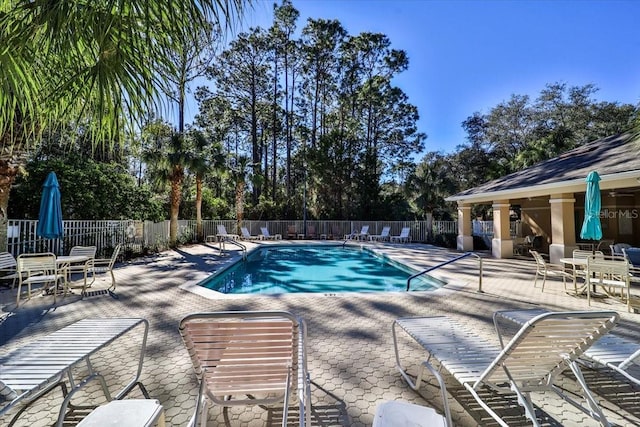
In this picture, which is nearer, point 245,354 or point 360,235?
point 245,354

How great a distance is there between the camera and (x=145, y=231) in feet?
41.1

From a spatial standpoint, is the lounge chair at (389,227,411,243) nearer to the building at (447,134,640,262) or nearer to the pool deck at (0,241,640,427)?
the building at (447,134,640,262)

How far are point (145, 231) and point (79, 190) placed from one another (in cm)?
261

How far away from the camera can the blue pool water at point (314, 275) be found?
8.27 m

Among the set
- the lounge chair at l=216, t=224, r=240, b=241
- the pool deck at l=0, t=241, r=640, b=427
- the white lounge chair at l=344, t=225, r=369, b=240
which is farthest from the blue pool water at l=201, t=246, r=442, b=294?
the white lounge chair at l=344, t=225, r=369, b=240

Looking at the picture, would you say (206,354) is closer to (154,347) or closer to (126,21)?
(126,21)

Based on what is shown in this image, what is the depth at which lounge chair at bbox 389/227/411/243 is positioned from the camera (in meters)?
19.1

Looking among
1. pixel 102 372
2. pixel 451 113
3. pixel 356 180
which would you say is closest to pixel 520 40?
pixel 356 180

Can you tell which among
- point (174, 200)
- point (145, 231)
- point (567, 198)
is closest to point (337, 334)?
point (567, 198)

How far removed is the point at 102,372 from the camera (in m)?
2.93

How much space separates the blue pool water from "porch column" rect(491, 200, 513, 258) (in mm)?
4072

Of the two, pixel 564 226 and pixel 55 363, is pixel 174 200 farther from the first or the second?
pixel 564 226

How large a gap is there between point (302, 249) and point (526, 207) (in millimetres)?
10968

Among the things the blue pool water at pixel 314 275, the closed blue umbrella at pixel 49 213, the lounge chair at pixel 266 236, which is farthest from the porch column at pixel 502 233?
the closed blue umbrella at pixel 49 213
